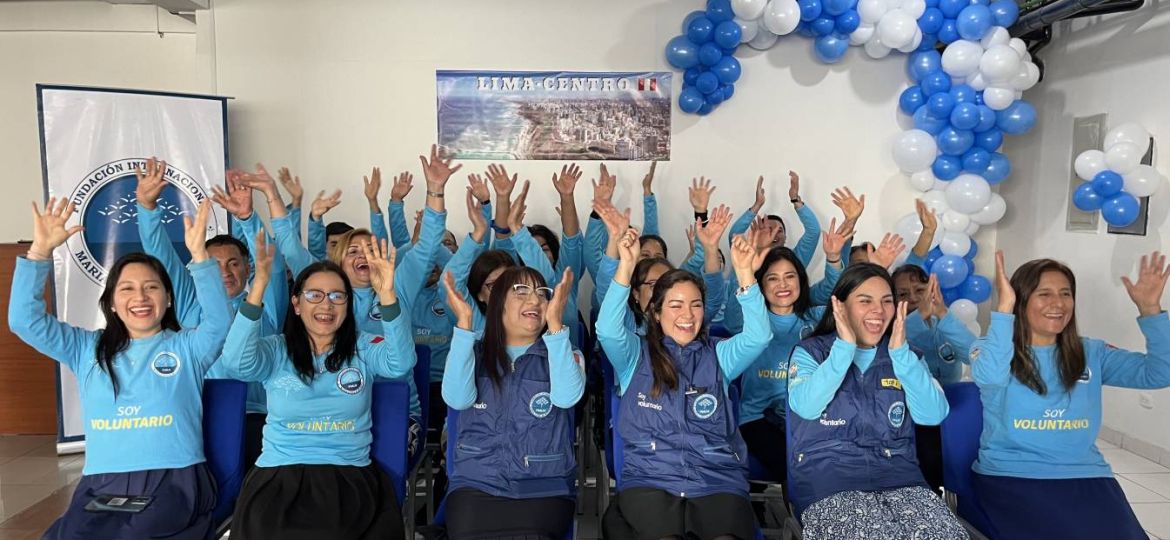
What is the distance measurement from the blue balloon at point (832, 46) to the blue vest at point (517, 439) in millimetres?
3410

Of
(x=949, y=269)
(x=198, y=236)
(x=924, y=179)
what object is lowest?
(x=949, y=269)

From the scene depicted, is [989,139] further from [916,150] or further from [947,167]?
[916,150]

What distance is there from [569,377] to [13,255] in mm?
4275

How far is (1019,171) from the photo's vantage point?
556 cm

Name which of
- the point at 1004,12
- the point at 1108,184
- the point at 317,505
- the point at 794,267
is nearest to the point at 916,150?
the point at 1004,12

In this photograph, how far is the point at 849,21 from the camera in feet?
15.7

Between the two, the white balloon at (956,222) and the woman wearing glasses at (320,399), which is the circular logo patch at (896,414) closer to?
the woman wearing glasses at (320,399)

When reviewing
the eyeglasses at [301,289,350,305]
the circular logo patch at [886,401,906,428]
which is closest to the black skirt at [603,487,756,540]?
the circular logo patch at [886,401,906,428]

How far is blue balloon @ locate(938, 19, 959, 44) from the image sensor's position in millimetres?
4730

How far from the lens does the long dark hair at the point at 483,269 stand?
3.36 m

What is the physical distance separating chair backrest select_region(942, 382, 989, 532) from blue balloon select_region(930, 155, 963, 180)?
2.70 m

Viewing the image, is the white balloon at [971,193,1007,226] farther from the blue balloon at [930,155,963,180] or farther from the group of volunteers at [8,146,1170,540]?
the group of volunteers at [8,146,1170,540]

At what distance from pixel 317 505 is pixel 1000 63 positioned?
14.7ft

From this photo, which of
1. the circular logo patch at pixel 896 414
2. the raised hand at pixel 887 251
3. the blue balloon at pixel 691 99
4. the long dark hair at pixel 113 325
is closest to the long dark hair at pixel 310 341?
the long dark hair at pixel 113 325
